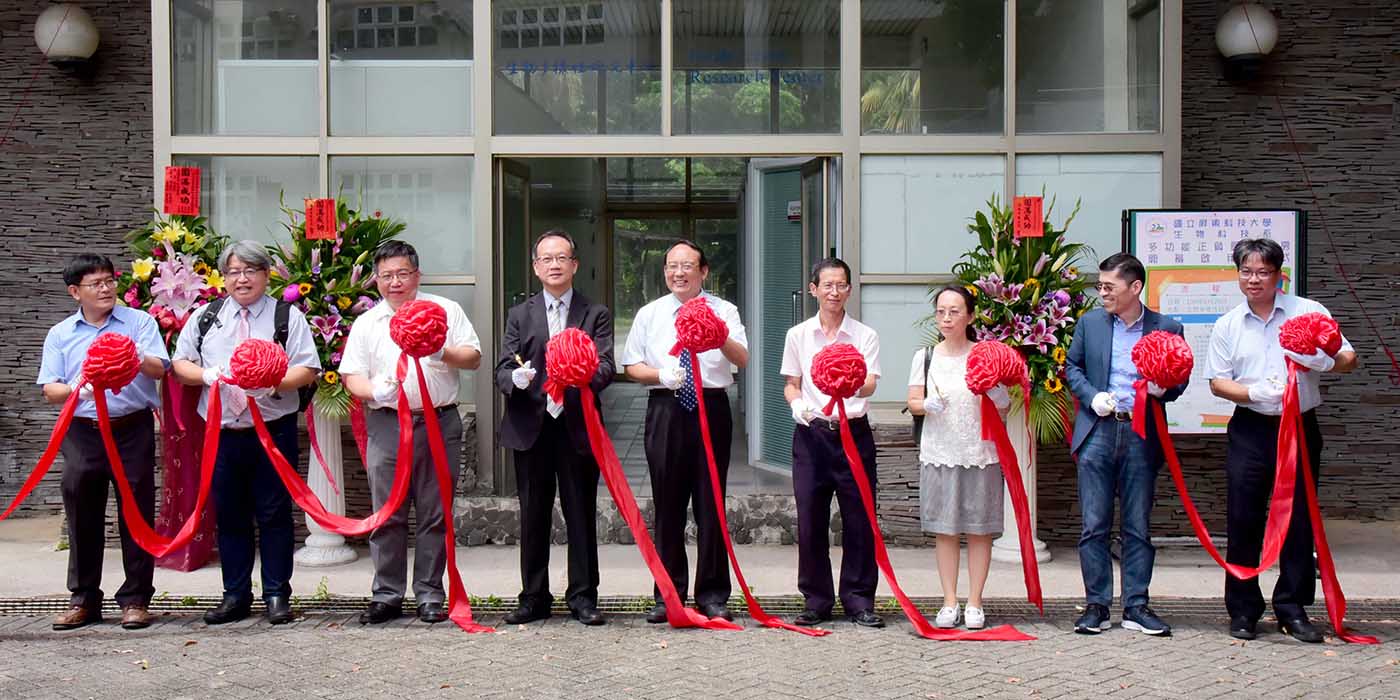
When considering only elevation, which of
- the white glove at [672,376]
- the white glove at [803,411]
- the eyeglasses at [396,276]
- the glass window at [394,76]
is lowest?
the white glove at [803,411]

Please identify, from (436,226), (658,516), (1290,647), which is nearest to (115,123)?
(436,226)

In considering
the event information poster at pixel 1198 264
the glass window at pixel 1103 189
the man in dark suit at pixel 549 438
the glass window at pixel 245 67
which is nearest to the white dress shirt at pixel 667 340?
the man in dark suit at pixel 549 438

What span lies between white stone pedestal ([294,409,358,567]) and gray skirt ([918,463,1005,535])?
11.6 feet

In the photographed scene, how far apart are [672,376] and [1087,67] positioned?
3.94m

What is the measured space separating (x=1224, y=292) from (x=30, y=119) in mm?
7838

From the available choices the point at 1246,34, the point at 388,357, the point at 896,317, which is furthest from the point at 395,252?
the point at 1246,34

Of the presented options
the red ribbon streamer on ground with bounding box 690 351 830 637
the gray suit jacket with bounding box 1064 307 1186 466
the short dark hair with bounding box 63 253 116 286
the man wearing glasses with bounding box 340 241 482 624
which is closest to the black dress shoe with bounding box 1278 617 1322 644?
the gray suit jacket with bounding box 1064 307 1186 466

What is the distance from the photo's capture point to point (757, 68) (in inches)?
324

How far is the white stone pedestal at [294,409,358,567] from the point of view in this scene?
7.49 metres

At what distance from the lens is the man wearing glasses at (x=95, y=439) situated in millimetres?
5965

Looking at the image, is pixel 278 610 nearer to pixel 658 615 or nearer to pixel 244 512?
pixel 244 512

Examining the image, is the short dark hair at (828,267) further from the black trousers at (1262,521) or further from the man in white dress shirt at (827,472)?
the black trousers at (1262,521)

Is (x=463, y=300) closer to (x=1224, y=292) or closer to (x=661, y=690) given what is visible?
(x=661, y=690)

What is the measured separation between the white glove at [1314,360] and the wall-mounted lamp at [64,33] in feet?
25.1
